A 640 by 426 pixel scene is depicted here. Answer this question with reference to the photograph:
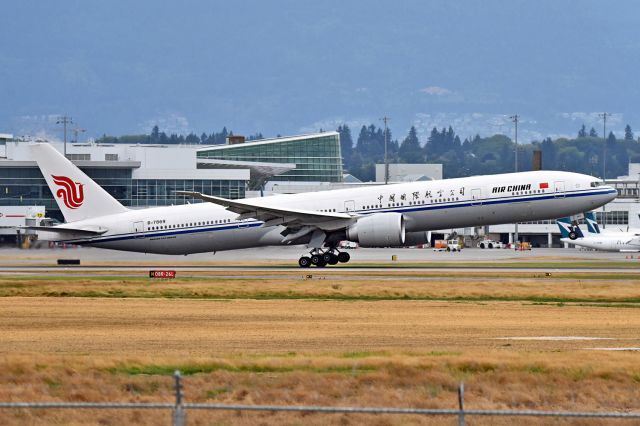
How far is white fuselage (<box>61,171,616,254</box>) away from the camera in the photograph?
207 ft

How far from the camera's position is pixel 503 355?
83.6ft

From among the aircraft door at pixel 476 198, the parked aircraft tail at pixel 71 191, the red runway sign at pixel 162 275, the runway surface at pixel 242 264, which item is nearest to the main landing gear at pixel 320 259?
the runway surface at pixel 242 264

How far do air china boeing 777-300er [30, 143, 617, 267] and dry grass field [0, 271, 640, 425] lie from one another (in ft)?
48.3

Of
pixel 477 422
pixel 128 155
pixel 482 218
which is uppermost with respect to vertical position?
pixel 128 155

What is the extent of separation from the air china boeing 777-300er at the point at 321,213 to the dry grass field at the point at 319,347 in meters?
14.7

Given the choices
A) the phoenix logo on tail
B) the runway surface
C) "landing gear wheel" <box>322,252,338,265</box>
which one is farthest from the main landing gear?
the phoenix logo on tail

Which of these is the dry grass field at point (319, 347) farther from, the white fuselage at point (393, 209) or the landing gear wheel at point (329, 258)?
the landing gear wheel at point (329, 258)

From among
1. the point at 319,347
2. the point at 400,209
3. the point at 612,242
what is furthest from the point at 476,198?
the point at 612,242

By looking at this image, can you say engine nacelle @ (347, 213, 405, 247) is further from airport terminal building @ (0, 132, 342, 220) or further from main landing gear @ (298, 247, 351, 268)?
airport terminal building @ (0, 132, 342, 220)

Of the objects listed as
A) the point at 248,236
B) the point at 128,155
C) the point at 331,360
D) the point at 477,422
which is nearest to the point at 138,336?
the point at 331,360

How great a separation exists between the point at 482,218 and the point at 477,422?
44.3m

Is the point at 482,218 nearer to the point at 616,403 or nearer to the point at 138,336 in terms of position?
the point at 138,336

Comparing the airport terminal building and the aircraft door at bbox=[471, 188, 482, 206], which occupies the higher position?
the airport terminal building

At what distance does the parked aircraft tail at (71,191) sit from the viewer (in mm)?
68875
